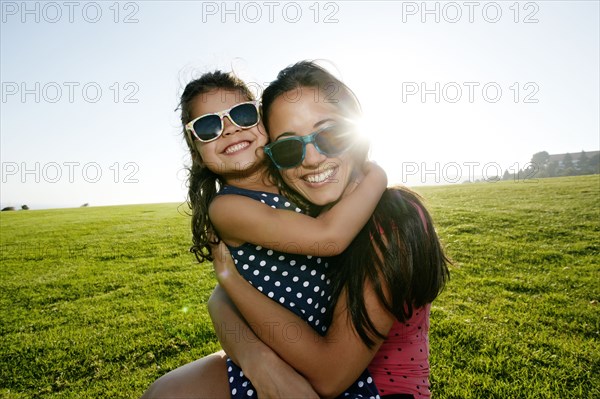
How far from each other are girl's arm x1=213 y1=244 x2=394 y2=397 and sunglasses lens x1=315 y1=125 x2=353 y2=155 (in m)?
1.00

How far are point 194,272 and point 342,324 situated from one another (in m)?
8.69

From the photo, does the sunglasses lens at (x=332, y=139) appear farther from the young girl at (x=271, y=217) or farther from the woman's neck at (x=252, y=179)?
the woman's neck at (x=252, y=179)

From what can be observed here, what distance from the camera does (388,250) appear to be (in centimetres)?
190

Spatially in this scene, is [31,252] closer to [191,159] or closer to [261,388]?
[191,159]

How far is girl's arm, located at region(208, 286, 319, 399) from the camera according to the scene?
5.57ft

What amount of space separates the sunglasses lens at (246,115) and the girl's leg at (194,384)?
5.80ft

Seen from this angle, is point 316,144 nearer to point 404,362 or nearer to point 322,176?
point 322,176

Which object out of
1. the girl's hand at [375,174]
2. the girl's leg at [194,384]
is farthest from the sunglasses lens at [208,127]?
the girl's leg at [194,384]

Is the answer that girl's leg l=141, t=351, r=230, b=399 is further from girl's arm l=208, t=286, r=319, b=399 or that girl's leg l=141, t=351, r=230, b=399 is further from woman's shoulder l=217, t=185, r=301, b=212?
woman's shoulder l=217, t=185, r=301, b=212

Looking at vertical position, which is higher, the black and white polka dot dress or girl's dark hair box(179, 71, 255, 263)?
girl's dark hair box(179, 71, 255, 263)

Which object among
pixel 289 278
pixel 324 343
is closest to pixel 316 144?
Result: pixel 289 278

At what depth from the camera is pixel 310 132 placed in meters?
2.47

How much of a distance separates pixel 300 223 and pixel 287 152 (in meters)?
→ 0.57

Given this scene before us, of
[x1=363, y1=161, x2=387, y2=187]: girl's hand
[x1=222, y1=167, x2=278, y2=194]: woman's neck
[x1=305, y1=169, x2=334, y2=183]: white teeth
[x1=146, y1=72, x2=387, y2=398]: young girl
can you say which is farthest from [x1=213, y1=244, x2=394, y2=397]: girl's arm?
[x1=222, y1=167, x2=278, y2=194]: woman's neck
